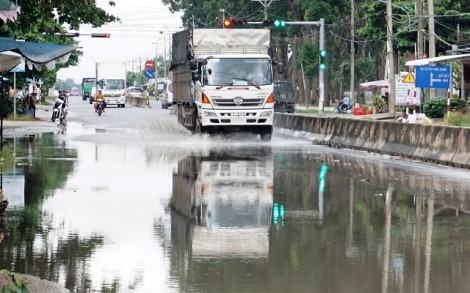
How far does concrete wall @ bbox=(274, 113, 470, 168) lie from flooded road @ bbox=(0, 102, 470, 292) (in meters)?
0.72

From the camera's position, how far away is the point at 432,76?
41.8 meters

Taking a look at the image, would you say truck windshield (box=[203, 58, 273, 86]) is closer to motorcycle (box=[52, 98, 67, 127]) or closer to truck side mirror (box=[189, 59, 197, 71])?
truck side mirror (box=[189, 59, 197, 71])

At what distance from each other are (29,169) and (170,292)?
1447cm

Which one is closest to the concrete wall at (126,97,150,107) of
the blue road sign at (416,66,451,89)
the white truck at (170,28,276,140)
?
the blue road sign at (416,66,451,89)

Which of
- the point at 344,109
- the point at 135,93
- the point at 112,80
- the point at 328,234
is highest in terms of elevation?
the point at 112,80

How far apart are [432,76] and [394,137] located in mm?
12375

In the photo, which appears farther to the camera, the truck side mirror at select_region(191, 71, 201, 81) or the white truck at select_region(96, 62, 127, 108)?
the white truck at select_region(96, 62, 127, 108)

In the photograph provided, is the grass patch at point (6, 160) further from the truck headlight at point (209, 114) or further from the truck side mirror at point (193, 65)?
the truck side mirror at point (193, 65)

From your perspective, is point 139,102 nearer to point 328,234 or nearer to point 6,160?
point 6,160

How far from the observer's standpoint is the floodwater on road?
10.6m

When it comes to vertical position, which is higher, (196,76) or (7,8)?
(7,8)

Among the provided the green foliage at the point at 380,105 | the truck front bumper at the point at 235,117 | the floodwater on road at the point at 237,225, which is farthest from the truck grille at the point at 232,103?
the green foliage at the point at 380,105

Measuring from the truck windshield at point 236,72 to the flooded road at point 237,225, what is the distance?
915 centimetres

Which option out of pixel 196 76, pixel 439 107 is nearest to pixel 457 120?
pixel 439 107
